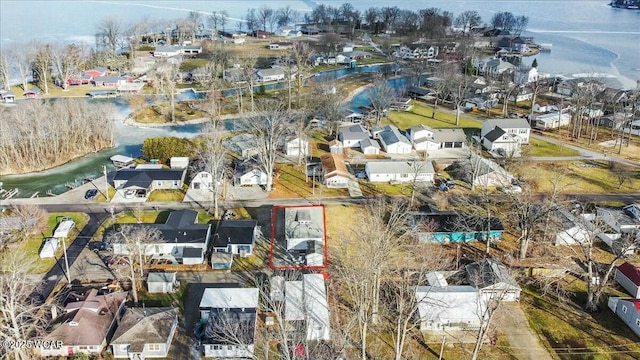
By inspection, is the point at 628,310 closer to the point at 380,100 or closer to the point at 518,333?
the point at 518,333

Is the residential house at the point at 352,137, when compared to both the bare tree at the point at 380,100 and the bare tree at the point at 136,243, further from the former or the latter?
the bare tree at the point at 136,243

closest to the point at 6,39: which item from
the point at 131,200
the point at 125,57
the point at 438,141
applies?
the point at 125,57

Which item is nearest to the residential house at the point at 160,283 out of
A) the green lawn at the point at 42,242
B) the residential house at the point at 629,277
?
the green lawn at the point at 42,242

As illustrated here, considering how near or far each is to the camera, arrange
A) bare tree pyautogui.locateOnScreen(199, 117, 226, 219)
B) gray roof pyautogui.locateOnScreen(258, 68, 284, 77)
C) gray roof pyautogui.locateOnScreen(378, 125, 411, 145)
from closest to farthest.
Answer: bare tree pyautogui.locateOnScreen(199, 117, 226, 219)
gray roof pyautogui.locateOnScreen(378, 125, 411, 145)
gray roof pyautogui.locateOnScreen(258, 68, 284, 77)

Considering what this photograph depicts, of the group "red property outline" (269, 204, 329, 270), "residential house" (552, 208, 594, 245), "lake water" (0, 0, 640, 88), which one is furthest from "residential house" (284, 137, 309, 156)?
"lake water" (0, 0, 640, 88)

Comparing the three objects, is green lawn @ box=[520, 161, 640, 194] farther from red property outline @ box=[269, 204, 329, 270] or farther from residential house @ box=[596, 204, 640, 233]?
red property outline @ box=[269, 204, 329, 270]

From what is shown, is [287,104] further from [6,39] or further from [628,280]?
[6,39]

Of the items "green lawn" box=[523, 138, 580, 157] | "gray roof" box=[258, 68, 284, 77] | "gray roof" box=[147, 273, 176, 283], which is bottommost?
"gray roof" box=[147, 273, 176, 283]

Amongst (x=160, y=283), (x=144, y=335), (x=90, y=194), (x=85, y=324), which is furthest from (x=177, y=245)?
(x=90, y=194)
